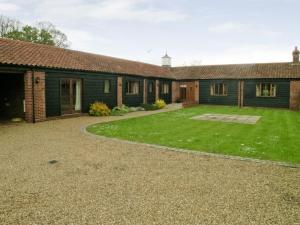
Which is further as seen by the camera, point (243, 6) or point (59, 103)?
point (243, 6)

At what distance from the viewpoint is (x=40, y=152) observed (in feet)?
24.7

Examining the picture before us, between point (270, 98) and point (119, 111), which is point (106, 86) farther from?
point (270, 98)

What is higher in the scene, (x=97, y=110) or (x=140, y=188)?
(x=97, y=110)

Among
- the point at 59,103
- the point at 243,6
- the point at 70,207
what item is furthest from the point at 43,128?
the point at 243,6

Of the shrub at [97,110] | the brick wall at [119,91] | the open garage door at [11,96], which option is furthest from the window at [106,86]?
the open garage door at [11,96]

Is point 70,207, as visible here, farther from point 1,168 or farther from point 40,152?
point 40,152

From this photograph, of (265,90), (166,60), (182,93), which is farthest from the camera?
(166,60)

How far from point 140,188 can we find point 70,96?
1260cm

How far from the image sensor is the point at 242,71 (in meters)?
27.6

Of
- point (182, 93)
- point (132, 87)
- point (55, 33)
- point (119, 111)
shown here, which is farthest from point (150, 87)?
point (55, 33)

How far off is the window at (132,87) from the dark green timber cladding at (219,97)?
9.02m

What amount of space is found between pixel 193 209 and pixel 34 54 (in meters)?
13.9

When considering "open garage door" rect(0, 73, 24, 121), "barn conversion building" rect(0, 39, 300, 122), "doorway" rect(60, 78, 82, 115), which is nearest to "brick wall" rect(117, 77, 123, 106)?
"barn conversion building" rect(0, 39, 300, 122)

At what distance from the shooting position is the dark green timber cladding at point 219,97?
2712cm
